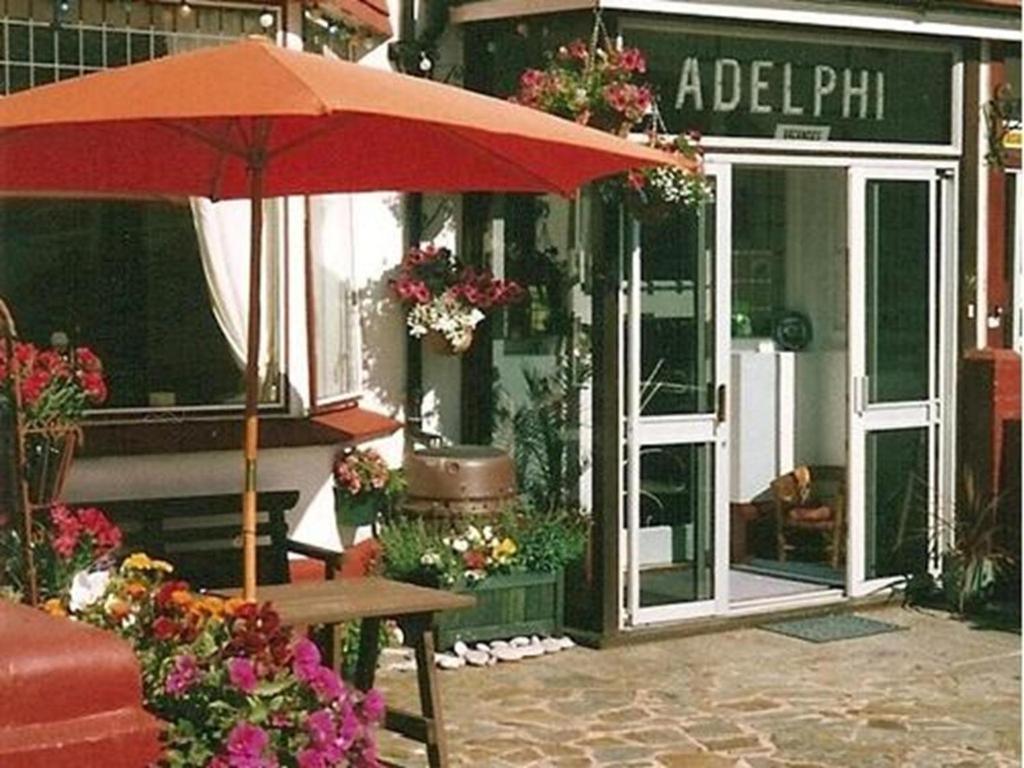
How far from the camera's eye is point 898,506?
10875 millimetres

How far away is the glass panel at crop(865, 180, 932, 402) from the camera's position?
10.6 meters

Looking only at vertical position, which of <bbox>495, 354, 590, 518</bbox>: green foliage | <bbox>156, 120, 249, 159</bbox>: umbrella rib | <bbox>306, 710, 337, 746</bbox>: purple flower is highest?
<bbox>156, 120, 249, 159</bbox>: umbrella rib

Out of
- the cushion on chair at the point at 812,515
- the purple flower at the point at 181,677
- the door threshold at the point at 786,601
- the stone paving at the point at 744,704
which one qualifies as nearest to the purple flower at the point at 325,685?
the purple flower at the point at 181,677

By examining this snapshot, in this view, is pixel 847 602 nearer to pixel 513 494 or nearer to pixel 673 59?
pixel 513 494

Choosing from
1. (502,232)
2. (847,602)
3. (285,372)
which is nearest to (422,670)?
(285,372)

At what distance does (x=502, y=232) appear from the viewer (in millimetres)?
10008

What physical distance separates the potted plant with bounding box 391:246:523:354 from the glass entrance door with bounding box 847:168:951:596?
2.13 m

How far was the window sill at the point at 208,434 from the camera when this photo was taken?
8367 millimetres

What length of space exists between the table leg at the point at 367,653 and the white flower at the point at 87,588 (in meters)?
0.95

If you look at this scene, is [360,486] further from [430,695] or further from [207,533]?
[430,695]

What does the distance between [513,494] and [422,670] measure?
2.63m

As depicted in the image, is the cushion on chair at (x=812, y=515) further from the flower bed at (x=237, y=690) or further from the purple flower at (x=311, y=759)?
the purple flower at (x=311, y=759)

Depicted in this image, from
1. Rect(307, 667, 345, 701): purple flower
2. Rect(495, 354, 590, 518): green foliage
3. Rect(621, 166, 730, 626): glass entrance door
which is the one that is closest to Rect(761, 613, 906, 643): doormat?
Rect(621, 166, 730, 626): glass entrance door

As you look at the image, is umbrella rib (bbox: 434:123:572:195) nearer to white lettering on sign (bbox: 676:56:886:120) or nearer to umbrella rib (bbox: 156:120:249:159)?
umbrella rib (bbox: 156:120:249:159)
